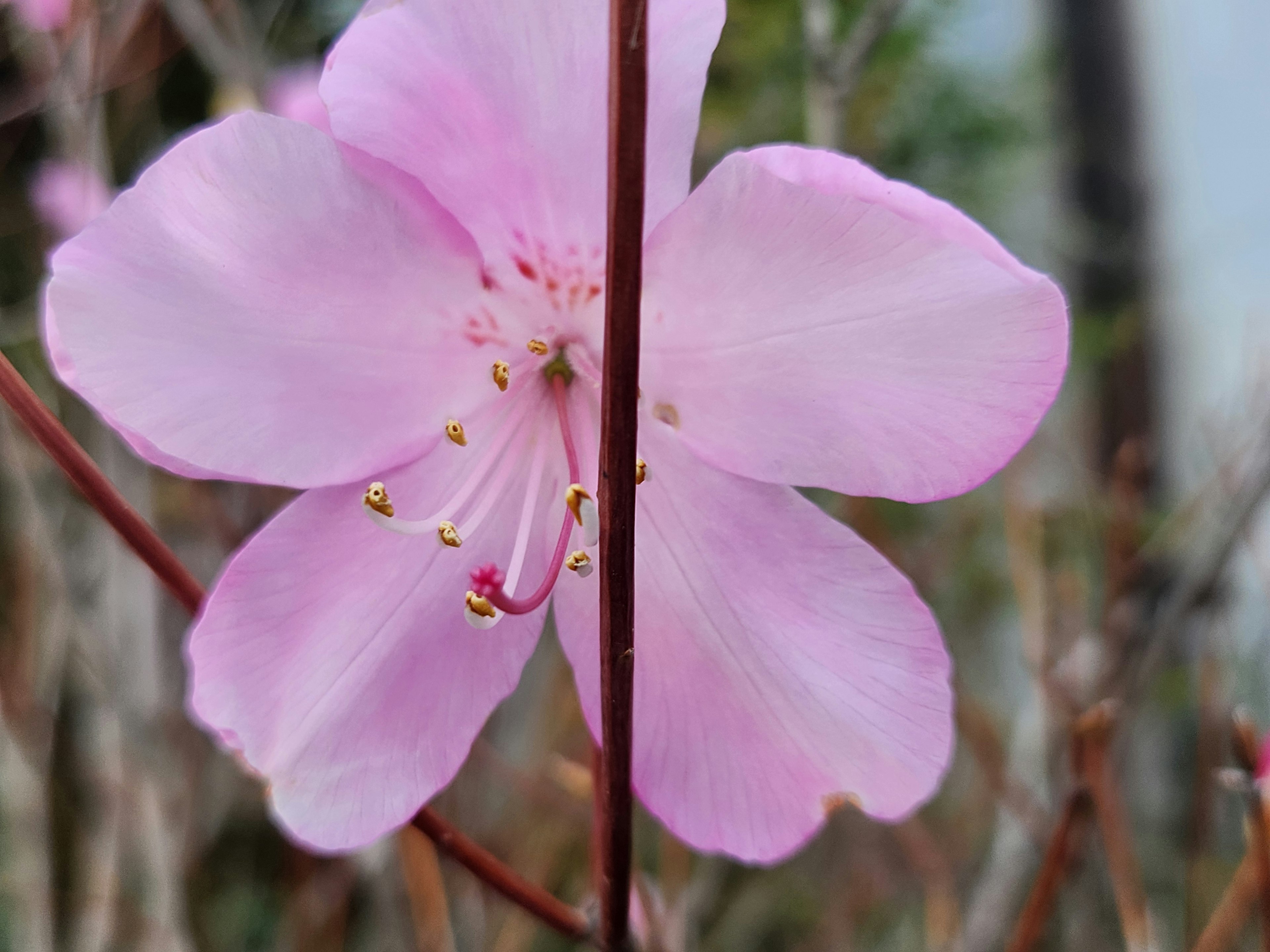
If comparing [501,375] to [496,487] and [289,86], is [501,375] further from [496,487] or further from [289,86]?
[289,86]

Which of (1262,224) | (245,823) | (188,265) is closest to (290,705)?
(188,265)

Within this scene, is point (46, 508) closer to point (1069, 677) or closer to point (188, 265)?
point (188, 265)

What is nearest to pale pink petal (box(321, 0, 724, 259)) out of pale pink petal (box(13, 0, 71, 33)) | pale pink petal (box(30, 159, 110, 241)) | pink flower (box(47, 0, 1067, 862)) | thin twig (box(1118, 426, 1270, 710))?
pink flower (box(47, 0, 1067, 862))

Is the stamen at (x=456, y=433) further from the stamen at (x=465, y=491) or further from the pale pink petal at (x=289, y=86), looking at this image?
the pale pink petal at (x=289, y=86)

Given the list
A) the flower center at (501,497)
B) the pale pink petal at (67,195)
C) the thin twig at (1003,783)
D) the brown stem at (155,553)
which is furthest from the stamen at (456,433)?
the pale pink petal at (67,195)

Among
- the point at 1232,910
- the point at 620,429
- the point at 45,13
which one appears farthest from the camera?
the point at 45,13

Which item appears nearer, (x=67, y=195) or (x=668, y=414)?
(x=668, y=414)

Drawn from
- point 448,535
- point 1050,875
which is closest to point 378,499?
point 448,535

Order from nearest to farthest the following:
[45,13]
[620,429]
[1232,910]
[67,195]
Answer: [620,429]
[1232,910]
[45,13]
[67,195]
